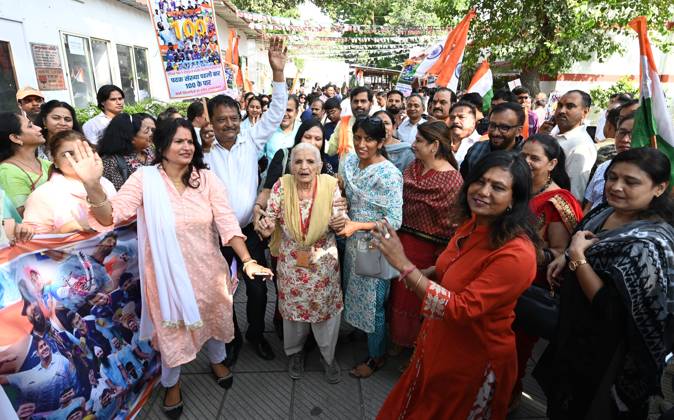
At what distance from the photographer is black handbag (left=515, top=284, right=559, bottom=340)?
2098mm

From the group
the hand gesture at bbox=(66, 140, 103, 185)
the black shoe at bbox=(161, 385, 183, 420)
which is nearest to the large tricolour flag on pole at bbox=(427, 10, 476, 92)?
the hand gesture at bbox=(66, 140, 103, 185)

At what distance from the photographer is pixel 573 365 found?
1870mm

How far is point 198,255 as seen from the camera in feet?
8.01

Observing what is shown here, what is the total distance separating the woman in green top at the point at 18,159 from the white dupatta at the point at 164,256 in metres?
0.98

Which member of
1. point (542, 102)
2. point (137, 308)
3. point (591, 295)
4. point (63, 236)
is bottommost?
point (137, 308)

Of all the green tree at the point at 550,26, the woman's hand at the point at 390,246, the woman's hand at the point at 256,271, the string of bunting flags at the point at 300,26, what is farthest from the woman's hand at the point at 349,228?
the green tree at the point at 550,26

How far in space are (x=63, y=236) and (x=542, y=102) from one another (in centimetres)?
927

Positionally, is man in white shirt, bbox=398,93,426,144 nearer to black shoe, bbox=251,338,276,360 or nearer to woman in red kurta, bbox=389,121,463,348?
woman in red kurta, bbox=389,121,463,348

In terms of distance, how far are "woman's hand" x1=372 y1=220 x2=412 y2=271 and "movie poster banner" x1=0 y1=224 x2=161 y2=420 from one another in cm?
151

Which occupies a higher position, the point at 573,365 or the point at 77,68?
the point at 77,68

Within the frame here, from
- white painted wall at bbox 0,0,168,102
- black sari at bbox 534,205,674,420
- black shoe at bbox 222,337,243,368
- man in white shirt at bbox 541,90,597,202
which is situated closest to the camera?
black sari at bbox 534,205,674,420

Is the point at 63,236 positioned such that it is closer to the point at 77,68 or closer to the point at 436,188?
the point at 436,188

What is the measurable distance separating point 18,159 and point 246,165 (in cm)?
153

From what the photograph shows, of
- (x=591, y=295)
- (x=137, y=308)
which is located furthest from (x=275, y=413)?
(x=591, y=295)
